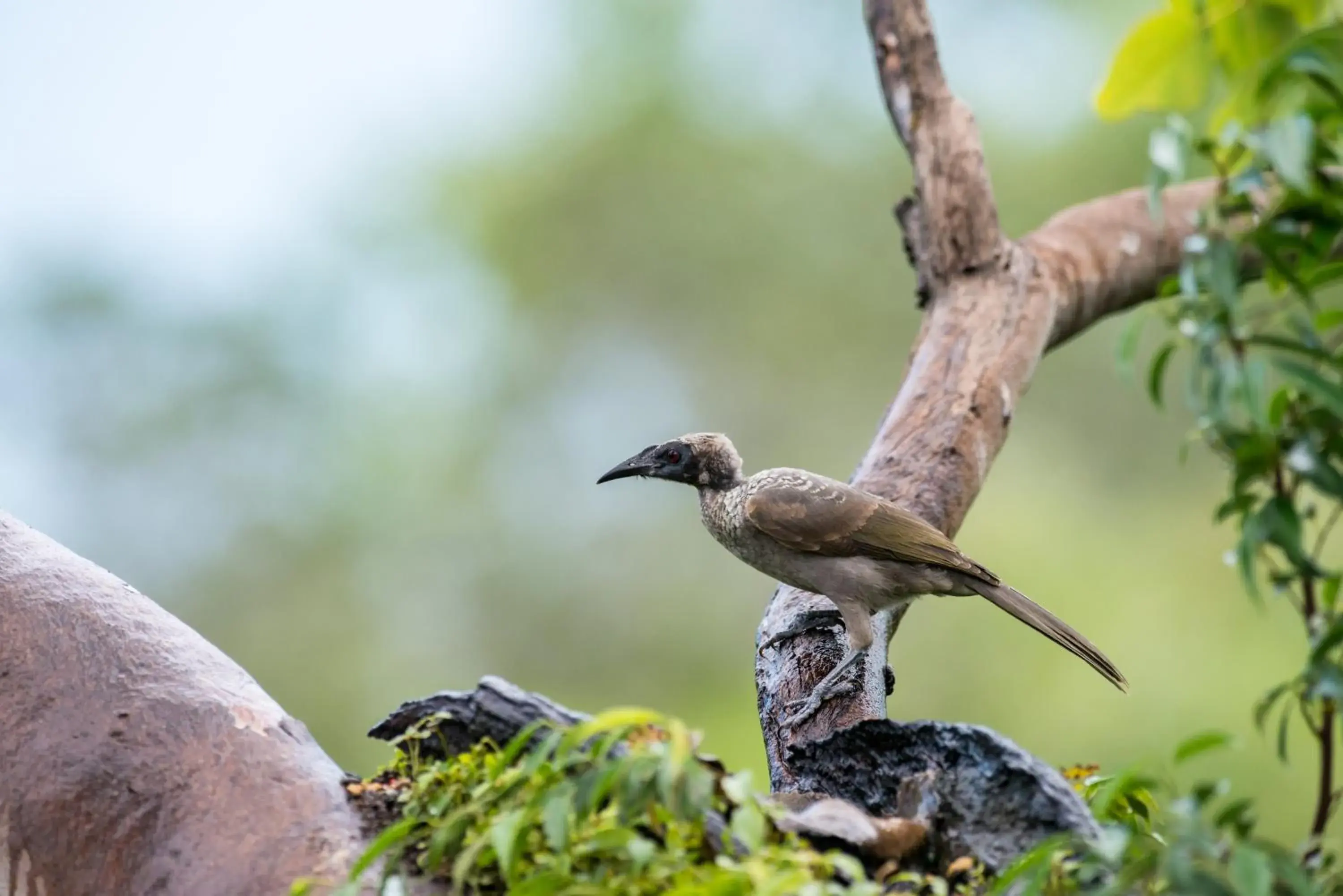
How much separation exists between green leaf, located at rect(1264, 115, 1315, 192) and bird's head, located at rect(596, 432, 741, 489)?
2719mm

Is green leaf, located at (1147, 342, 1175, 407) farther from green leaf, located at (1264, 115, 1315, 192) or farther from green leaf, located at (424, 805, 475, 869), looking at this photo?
green leaf, located at (424, 805, 475, 869)

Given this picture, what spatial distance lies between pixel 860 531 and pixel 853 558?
0.08m

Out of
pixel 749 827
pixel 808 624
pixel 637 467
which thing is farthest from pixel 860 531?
pixel 749 827

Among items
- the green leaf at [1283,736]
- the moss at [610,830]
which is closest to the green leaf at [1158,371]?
the green leaf at [1283,736]

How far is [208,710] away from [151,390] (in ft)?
30.6

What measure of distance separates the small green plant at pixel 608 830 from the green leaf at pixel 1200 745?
1.27ft

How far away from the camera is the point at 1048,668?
33.3 ft

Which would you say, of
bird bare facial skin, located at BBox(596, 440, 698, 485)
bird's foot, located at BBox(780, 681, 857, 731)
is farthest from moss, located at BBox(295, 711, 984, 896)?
bird bare facial skin, located at BBox(596, 440, 698, 485)

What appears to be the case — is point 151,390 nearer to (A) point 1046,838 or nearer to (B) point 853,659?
(B) point 853,659

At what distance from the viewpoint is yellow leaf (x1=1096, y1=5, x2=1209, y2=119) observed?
2.21 m

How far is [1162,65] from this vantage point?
7.38ft

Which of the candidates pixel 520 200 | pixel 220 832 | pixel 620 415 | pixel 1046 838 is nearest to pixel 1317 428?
pixel 1046 838

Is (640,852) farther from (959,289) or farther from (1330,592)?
(959,289)

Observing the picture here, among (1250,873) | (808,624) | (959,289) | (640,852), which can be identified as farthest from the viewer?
(959,289)
